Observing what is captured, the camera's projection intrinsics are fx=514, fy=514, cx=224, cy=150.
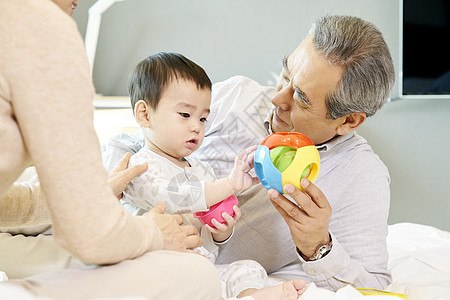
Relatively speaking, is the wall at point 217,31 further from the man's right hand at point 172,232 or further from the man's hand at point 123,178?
the man's right hand at point 172,232

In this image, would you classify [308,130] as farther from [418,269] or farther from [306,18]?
[306,18]

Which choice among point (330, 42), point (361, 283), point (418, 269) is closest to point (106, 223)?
point (361, 283)

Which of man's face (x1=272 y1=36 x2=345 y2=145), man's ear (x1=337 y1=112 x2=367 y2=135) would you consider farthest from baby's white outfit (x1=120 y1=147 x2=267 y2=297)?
man's ear (x1=337 y1=112 x2=367 y2=135)

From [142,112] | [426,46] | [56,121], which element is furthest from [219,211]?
[426,46]

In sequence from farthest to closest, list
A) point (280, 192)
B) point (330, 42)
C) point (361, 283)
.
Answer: point (330, 42) < point (361, 283) < point (280, 192)

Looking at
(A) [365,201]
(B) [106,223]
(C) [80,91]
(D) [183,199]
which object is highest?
(C) [80,91]

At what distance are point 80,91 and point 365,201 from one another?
946 millimetres

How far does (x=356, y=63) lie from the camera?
1497mm

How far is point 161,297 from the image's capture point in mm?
887

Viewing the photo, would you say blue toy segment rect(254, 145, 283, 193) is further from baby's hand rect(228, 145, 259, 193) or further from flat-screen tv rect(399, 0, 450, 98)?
flat-screen tv rect(399, 0, 450, 98)

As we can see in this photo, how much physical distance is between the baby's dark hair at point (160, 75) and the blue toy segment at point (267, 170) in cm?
31

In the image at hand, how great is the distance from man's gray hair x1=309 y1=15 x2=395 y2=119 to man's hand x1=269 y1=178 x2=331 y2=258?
0.38m

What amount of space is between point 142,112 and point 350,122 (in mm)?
641

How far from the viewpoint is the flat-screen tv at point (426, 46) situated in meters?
2.95
